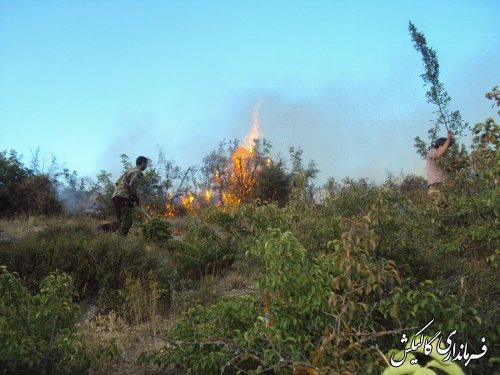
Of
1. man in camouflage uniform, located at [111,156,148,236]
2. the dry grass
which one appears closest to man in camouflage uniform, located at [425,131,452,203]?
the dry grass

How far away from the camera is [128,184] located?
32.0 ft

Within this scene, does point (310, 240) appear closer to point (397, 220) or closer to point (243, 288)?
point (397, 220)

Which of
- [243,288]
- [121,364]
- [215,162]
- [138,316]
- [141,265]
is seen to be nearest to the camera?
[121,364]

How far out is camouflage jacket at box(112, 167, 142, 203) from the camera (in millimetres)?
9711

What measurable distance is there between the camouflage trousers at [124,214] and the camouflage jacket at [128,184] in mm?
105

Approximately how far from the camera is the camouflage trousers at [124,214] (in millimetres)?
9477

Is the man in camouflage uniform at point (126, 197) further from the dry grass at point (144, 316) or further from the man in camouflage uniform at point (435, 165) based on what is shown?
the man in camouflage uniform at point (435, 165)

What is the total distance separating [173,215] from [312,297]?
41.6 feet

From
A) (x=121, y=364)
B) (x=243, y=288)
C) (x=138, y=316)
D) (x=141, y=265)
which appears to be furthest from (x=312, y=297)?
(x=141, y=265)

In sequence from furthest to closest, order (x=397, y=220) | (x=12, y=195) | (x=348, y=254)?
1. (x=12, y=195)
2. (x=397, y=220)
3. (x=348, y=254)

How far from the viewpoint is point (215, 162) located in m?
17.9

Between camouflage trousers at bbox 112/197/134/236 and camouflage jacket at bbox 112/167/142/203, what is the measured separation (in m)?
0.11

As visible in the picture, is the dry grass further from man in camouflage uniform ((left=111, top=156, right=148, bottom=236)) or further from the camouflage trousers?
man in camouflage uniform ((left=111, top=156, right=148, bottom=236))

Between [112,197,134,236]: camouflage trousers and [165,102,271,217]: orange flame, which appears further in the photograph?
[165,102,271,217]: orange flame
